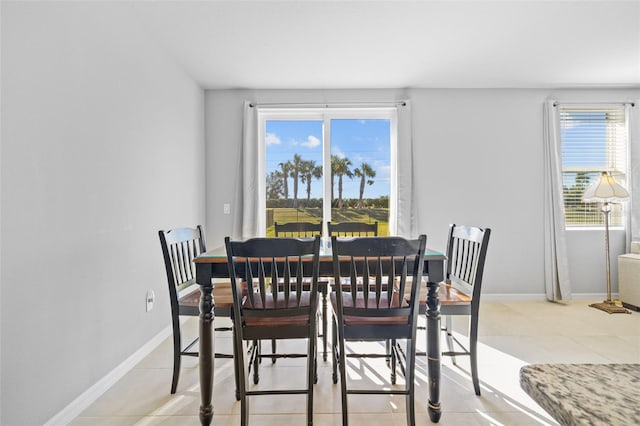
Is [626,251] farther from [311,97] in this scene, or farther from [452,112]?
[311,97]

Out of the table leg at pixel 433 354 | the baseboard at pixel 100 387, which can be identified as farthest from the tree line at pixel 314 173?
the table leg at pixel 433 354

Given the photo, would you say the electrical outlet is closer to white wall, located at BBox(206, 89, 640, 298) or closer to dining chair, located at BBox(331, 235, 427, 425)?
white wall, located at BBox(206, 89, 640, 298)

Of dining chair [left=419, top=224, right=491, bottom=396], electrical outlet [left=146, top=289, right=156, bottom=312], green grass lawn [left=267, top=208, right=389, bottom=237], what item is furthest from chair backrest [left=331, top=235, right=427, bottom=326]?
green grass lawn [left=267, top=208, right=389, bottom=237]

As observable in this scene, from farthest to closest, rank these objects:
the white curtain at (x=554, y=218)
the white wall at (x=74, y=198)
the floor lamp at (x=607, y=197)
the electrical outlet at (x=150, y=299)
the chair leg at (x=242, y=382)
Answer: the white curtain at (x=554, y=218)
the floor lamp at (x=607, y=197)
the electrical outlet at (x=150, y=299)
the chair leg at (x=242, y=382)
the white wall at (x=74, y=198)

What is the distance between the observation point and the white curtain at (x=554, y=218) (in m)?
3.78

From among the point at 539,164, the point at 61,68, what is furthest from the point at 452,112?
the point at 61,68

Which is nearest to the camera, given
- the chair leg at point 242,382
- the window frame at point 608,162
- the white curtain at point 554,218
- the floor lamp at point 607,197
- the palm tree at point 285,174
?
the chair leg at point 242,382

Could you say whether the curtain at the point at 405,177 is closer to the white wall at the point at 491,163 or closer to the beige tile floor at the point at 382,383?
the white wall at the point at 491,163

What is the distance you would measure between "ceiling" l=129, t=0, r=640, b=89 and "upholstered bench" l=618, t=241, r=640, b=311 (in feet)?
6.34

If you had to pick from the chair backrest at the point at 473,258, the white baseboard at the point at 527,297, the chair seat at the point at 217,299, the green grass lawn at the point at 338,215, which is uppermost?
the green grass lawn at the point at 338,215

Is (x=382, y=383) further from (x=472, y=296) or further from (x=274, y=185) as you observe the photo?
(x=274, y=185)

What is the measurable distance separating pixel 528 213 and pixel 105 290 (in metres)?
4.18

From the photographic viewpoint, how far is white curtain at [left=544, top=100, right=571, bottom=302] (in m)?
3.78

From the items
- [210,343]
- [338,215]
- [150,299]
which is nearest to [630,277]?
[338,215]
